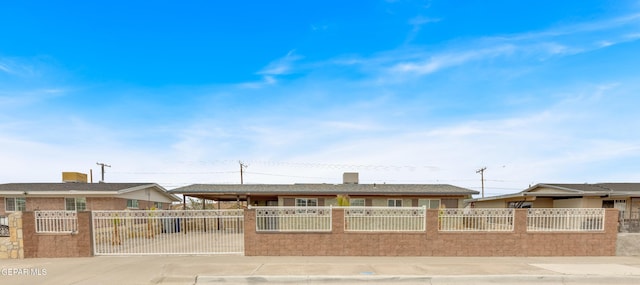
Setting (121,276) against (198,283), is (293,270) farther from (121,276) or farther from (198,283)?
(121,276)

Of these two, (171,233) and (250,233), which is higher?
(250,233)

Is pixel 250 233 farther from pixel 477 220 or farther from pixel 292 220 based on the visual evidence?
pixel 477 220

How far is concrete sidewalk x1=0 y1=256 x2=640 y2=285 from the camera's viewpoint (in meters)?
6.68

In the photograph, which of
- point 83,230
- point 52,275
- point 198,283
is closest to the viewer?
point 198,283

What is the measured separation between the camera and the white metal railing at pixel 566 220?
29.8ft

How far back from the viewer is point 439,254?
902 centimetres

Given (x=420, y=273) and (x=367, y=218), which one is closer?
(x=420, y=273)

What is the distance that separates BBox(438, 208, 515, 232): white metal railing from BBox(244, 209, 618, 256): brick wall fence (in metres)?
0.15

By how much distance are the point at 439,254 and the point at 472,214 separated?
1.62m

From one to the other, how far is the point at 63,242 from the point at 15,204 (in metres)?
17.0

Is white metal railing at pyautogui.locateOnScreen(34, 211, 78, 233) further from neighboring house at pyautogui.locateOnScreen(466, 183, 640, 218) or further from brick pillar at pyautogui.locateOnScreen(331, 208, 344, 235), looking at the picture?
neighboring house at pyautogui.locateOnScreen(466, 183, 640, 218)

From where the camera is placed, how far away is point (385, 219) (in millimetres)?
9078

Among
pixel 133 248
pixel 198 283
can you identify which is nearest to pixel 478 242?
pixel 198 283

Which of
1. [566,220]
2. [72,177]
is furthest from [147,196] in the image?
[566,220]
